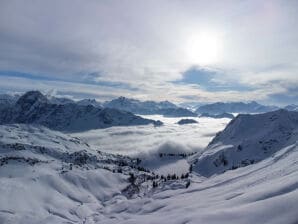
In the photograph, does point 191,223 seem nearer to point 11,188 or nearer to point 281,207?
point 281,207

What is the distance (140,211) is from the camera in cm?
14600

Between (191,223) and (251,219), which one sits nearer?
(251,219)

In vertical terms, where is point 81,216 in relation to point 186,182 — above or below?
below

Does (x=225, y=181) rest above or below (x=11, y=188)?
above

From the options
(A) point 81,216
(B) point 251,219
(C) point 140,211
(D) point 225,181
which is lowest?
(A) point 81,216

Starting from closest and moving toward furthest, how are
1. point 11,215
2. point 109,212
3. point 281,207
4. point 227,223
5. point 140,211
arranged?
point 281,207 → point 227,223 → point 140,211 → point 11,215 → point 109,212

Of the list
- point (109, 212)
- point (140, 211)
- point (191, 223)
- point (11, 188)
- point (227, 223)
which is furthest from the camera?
point (11, 188)

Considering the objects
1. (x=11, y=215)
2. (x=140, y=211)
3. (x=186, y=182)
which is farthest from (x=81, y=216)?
(x=186, y=182)

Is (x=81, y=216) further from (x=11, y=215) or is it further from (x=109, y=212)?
(x=11, y=215)

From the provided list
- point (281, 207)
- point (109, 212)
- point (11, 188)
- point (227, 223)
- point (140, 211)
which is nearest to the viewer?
point (281, 207)

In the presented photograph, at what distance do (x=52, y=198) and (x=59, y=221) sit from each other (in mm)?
32771

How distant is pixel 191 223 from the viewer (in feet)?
257

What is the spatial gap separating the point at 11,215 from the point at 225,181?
102408 millimetres

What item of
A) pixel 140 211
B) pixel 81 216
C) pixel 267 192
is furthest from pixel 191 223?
pixel 81 216
